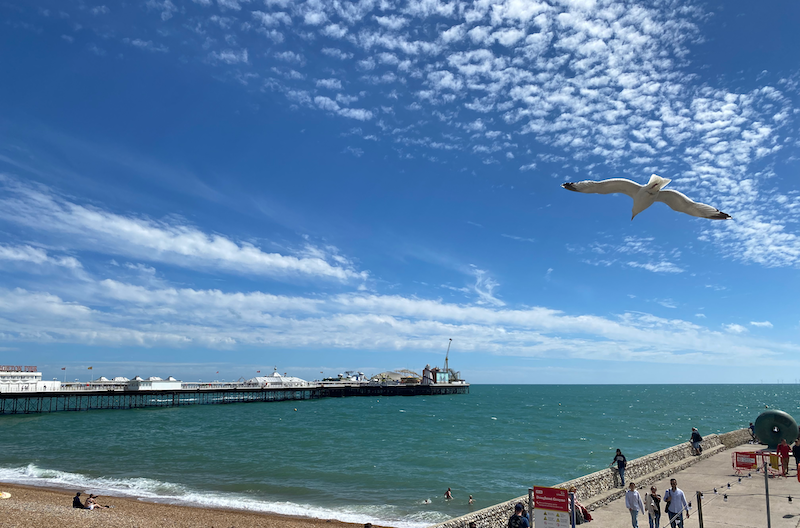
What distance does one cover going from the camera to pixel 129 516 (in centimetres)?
1827

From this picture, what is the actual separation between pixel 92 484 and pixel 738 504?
27.3 meters

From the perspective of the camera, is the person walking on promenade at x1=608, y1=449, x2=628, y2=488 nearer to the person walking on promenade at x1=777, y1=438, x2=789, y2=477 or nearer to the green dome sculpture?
the person walking on promenade at x1=777, y1=438, x2=789, y2=477

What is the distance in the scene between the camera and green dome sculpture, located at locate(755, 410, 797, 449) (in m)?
19.3

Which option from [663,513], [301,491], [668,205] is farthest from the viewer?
[301,491]

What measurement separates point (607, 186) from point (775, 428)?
17382mm

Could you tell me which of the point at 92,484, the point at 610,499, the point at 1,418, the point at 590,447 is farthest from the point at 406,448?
the point at 1,418

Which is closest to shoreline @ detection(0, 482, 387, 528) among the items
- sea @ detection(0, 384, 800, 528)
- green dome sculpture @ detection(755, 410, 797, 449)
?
sea @ detection(0, 384, 800, 528)

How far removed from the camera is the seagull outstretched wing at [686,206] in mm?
7902

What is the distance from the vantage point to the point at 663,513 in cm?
1298

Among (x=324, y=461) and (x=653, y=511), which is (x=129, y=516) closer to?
(x=324, y=461)

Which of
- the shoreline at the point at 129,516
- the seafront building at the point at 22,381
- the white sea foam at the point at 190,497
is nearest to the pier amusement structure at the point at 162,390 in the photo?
the seafront building at the point at 22,381

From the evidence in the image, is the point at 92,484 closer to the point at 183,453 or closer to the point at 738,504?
the point at 183,453

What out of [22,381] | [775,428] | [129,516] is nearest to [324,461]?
[129,516]

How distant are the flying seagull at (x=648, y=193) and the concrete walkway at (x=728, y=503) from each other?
7.75m
